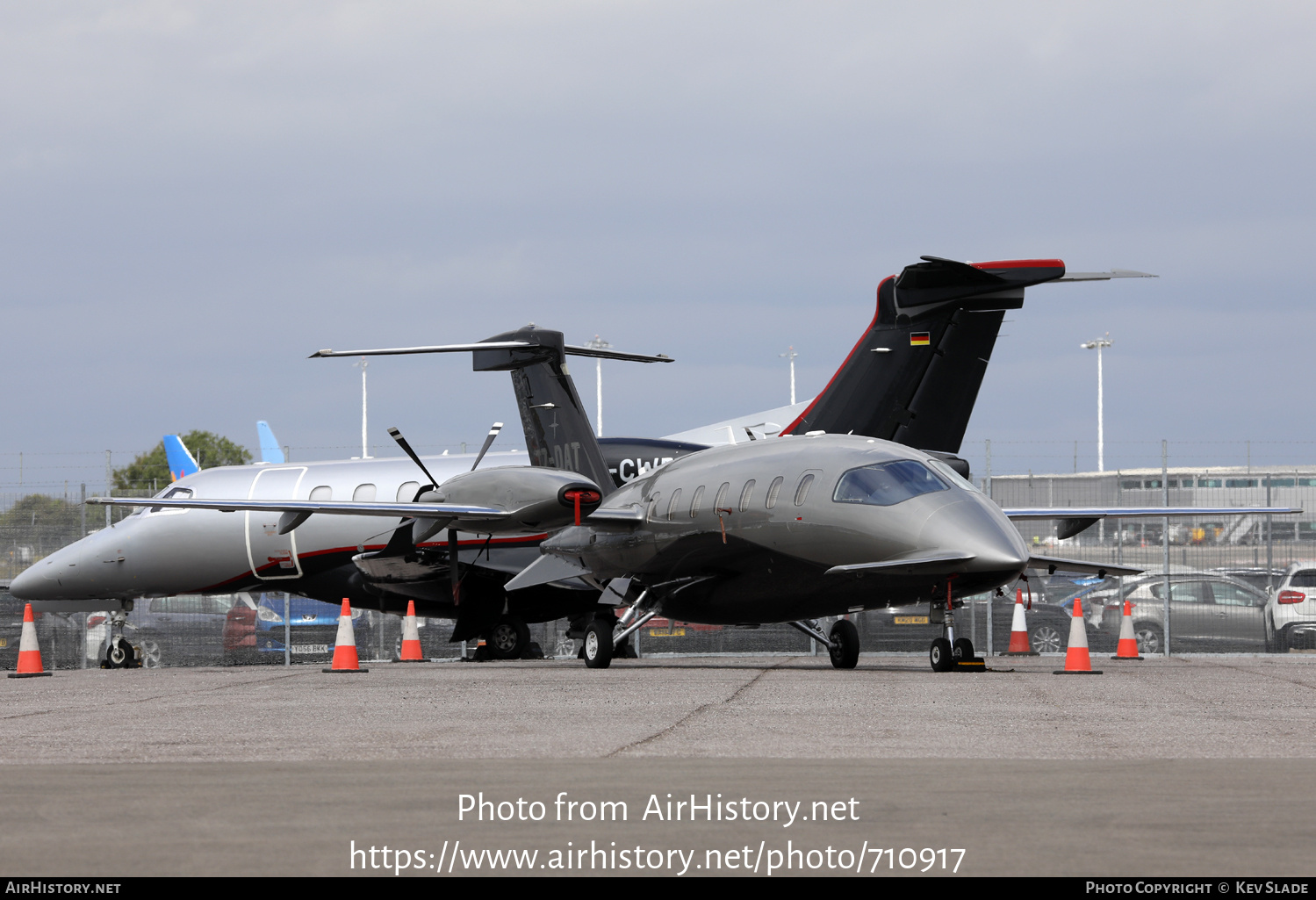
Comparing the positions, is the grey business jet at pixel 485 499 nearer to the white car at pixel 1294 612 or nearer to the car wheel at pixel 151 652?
the car wheel at pixel 151 652

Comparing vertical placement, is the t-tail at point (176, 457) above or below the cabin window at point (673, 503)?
above

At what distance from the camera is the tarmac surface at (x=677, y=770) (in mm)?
5320

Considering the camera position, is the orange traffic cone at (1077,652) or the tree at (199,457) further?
the tree at (199,457)

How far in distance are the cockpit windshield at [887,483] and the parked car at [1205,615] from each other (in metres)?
10.5

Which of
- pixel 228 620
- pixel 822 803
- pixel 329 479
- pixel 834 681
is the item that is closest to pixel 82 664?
pixel 228 620

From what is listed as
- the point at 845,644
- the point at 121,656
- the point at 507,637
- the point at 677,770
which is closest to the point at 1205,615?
the point at 845,644

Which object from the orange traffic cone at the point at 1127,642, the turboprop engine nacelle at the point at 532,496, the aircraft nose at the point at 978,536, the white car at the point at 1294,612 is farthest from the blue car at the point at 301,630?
the white car at the point at 1294,612

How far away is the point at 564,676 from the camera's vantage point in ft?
59.4

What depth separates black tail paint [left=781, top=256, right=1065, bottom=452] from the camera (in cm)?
2081

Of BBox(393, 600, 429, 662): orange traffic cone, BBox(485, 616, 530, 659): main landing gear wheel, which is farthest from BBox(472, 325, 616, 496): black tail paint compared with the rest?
BBox(485, 616, 530, 659): main landing gear wheel

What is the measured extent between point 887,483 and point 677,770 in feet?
32.0

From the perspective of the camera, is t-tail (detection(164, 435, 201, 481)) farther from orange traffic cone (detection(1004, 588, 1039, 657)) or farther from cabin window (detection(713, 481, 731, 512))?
cabin window (detection(713, 481, 731, 512))

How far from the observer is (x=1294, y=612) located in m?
25.1
